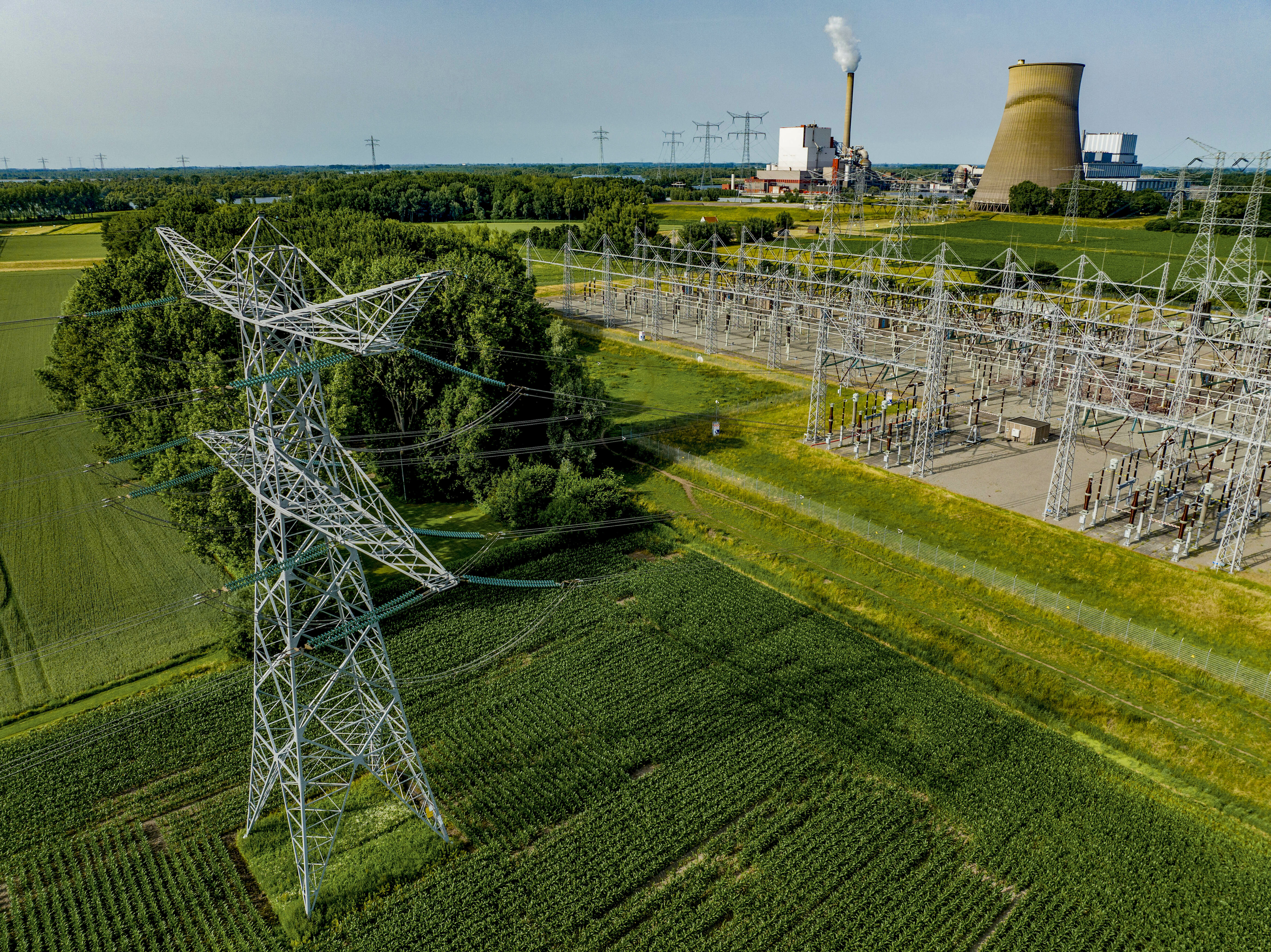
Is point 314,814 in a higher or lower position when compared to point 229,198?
lower

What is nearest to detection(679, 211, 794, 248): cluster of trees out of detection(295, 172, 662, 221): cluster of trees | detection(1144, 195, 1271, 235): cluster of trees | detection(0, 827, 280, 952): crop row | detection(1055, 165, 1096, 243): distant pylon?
detection(295, 172, 662, 221): cluster of trees

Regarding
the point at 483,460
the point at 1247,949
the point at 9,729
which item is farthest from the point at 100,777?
the point at 1247,949

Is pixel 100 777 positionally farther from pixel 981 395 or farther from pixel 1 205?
pixel 1 205

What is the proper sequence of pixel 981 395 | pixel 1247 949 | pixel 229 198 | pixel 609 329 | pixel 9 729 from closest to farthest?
pixel 1247 949
pixel 9 729
pixel 981 395
pixel 609 329
pixel 229 198

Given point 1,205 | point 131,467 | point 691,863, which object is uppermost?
point 1,205

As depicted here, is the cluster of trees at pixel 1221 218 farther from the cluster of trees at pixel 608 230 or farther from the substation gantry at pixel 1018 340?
the cluster of trees at pixel 608 230

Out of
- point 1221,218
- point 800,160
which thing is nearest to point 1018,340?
point 1221,218

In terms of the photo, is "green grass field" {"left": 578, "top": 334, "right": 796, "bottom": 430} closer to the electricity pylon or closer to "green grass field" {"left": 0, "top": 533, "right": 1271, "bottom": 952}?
"green grass field" {"left": 0, "top": 533, "right": 1271, "bottom": 952}
